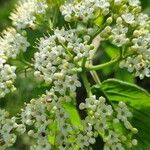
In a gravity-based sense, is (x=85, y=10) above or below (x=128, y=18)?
above

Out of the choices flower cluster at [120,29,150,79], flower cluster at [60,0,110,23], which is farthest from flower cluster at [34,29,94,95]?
flower cluster at [120,29,150,79]

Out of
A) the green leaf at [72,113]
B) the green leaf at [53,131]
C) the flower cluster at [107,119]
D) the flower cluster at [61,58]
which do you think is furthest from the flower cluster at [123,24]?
the green leaf at [53,131]

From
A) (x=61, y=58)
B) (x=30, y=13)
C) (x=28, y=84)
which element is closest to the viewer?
(x=61, y=58)

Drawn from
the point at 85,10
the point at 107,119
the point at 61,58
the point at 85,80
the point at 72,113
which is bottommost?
the point at 107,119

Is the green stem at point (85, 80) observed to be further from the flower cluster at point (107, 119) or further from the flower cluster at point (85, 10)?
the flower cluster at point (85, 10)

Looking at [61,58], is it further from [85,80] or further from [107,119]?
[107,119]

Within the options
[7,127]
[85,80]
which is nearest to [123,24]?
[85,80]

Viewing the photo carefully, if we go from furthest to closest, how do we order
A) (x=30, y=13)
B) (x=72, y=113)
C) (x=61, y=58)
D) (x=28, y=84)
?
(x=28, y=84) < (x=30, y=13) < (x=72, y=113) < (x=61, y=58)
